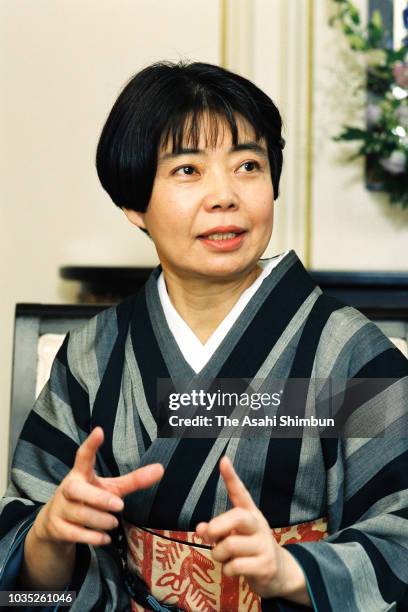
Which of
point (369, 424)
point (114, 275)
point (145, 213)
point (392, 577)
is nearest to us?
point (392, 577)

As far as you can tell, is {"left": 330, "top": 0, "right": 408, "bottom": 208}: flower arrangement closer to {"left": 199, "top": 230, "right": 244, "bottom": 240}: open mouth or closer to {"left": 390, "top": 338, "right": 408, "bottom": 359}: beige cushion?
{"left": 390, "top": 338, "right": 408, "bottom": 359}: beige cushion

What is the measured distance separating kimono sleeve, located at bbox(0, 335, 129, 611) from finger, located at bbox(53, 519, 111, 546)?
173mm

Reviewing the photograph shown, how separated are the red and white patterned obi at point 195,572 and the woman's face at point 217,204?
336 mm

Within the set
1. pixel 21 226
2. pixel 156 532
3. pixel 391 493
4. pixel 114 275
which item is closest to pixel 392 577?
pixel 391 493

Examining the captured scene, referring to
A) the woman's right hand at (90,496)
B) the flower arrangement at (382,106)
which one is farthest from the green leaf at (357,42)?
the woman's right hand at (90,496)

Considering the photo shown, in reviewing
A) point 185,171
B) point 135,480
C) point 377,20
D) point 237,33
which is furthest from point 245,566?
point 237,33

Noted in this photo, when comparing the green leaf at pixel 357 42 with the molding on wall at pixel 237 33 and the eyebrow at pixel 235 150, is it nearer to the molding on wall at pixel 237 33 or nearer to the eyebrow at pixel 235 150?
the molding on wall at pixel 237 33

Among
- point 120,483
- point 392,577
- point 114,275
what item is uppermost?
point 114,275

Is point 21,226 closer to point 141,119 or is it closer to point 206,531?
point 141,119

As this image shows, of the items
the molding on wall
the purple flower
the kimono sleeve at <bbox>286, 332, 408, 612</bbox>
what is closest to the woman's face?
the kimono sleeve at <bbox>286, 332, 408, 612</bbox>

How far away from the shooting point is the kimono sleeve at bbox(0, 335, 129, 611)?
4.28 ft

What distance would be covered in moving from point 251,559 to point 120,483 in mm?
160

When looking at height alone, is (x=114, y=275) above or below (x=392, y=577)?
above

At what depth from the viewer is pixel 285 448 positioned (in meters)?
1.30
